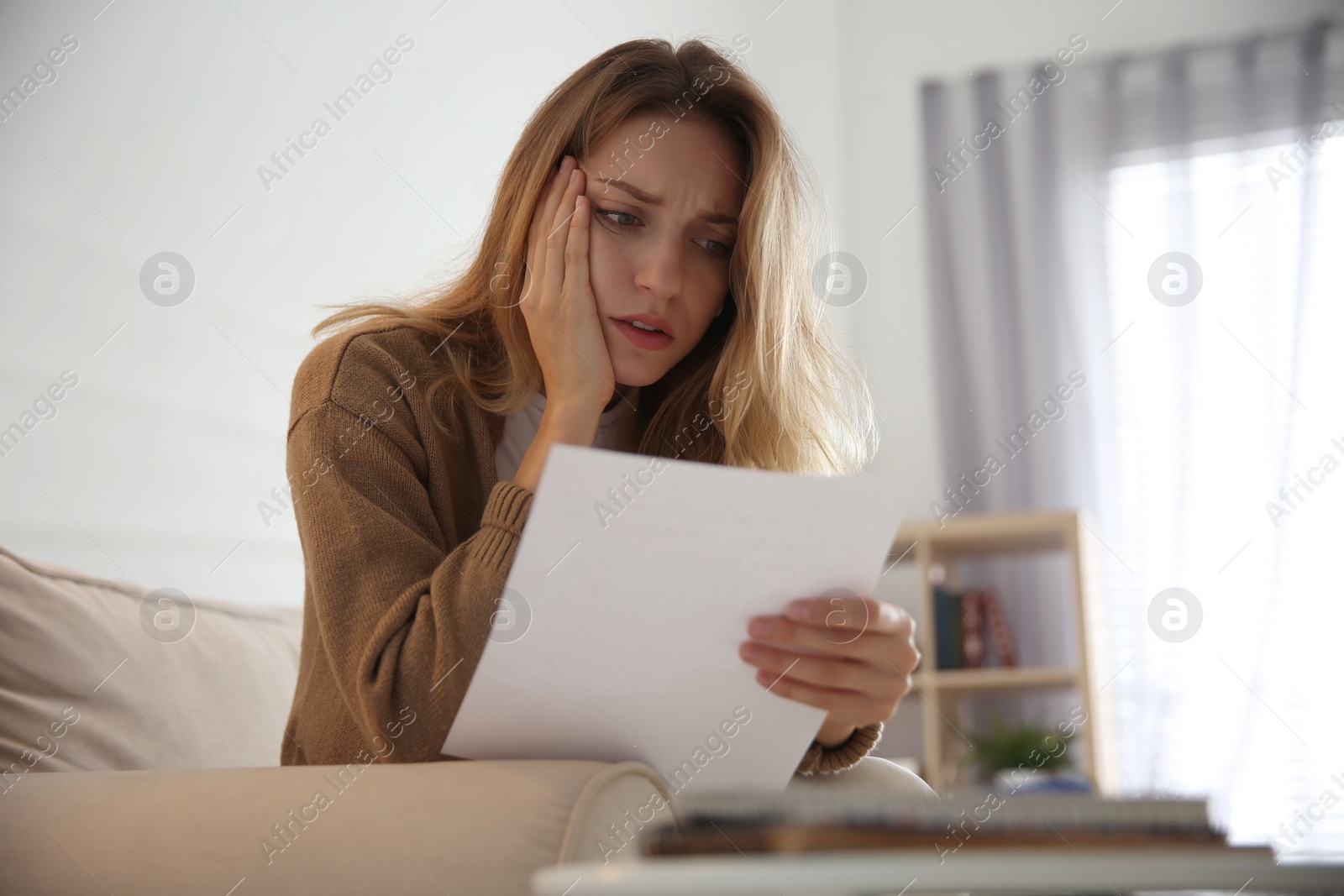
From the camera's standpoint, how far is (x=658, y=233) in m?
1.20

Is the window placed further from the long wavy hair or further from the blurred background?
the long wavy hair

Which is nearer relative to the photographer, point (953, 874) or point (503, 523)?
point (953, 874)

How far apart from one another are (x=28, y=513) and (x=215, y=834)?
85 cm

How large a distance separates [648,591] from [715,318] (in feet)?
2.45

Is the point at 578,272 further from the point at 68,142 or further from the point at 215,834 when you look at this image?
the point at 68,142

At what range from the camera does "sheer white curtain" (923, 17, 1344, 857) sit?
3.30 metres

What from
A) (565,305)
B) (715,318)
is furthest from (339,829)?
(715,318)

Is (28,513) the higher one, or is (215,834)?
(28,513)

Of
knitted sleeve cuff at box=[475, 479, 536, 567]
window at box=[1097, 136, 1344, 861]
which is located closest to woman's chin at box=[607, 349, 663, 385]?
knitted sleeve cuff at box=[475, 479, 536, 567]

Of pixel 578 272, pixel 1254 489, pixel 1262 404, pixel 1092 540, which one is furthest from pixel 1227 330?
pixel 578 272

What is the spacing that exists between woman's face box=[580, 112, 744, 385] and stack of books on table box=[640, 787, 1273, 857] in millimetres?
788

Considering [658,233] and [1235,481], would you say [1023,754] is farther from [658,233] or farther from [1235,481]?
[658,233]

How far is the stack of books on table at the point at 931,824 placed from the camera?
1.30 feet

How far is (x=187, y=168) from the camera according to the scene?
1.59 meters
